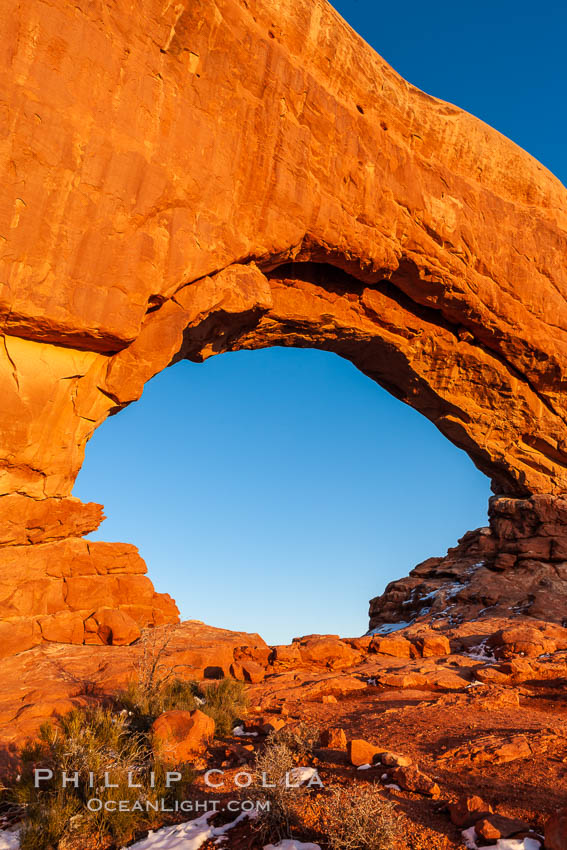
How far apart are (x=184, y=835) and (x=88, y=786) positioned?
110 centimetres

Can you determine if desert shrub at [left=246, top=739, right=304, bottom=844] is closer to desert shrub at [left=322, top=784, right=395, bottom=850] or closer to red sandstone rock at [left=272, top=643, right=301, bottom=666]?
desert shrub at [left=322, top=784, right=395, bottom=850]

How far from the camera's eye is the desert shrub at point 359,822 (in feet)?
11.0

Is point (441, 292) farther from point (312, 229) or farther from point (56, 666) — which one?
point (56, 666)

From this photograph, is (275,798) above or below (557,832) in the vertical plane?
below

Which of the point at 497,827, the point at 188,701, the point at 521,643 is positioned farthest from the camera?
the point at 521,643

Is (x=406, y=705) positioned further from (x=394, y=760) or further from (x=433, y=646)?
(x=433, y=646)

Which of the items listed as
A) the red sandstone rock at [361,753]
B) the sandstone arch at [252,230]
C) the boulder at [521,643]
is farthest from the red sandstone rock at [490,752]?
the sandstone arch at [252,230]

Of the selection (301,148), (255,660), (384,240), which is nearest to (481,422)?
(384,240)

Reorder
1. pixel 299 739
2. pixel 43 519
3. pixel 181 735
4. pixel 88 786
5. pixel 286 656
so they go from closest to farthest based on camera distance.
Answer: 1. pixel 88 786
2. pixel 299 739
3. pixel 181 735
4. pixel 286 656
5. pixel 43 519

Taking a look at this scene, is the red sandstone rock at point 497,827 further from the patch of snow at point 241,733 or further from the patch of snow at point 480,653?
the patch of snow at point 480,653

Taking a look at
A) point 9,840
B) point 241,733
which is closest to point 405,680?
point 241,733

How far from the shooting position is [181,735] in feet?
18.9

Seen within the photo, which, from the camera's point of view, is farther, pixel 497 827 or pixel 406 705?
pixel 406 705

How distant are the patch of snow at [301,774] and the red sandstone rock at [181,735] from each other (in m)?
1.20
